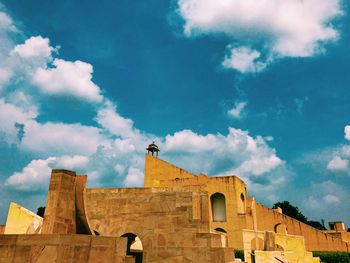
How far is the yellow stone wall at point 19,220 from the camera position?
34.3 feet

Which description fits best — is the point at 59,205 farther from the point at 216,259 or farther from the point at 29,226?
the point at 216,259

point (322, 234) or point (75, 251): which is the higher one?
point (322, 234)

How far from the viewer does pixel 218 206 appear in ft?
91.1

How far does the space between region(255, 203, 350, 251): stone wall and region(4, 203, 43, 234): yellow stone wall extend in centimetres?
2388

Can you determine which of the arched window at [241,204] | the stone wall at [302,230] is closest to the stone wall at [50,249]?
the arched window at [241,204]

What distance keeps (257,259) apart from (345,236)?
24599mm

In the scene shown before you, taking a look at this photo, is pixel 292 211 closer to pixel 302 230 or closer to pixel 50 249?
pixel 302 230

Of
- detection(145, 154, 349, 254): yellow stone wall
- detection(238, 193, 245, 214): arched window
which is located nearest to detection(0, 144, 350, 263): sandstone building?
detection(145, 154, 349, 254): yellow stone wall

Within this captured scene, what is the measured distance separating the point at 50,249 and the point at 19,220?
567cm

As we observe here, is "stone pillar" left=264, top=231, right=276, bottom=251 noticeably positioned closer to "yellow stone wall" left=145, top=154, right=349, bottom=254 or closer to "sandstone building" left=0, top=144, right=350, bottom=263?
"sandstone building" left=0, top=144, right=350, bottom=263

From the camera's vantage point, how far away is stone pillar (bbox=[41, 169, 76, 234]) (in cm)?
715

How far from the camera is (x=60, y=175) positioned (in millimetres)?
7617

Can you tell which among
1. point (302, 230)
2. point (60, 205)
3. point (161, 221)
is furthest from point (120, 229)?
point (302, 230)

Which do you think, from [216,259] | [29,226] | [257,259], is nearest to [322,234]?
[257,259]
